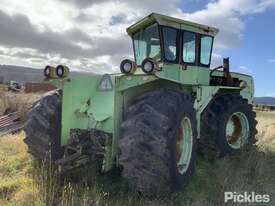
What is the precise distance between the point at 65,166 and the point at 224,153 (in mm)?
3778

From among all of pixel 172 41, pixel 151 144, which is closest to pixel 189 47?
pixel 172 41

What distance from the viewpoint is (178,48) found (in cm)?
758

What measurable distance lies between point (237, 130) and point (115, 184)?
406 cm

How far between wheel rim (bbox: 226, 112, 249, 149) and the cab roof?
209 cm

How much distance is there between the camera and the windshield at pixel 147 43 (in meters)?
7.48

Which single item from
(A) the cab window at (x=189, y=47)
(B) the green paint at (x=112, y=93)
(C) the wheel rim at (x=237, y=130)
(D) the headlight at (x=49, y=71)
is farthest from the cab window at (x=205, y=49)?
(D) the headlight at (x=49, y=71)

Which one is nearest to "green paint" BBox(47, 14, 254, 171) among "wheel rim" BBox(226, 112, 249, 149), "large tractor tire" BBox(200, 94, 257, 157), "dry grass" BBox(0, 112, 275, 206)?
"dry grass" BBox(0, 112, 275, 206)

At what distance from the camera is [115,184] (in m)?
6.51

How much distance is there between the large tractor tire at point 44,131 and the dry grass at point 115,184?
0.35 meters

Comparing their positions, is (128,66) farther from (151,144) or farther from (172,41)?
(172,41)

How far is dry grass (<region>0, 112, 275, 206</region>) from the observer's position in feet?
18.6

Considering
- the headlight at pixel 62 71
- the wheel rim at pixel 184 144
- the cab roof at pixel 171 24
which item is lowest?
the wheel rim at pixel 184 144

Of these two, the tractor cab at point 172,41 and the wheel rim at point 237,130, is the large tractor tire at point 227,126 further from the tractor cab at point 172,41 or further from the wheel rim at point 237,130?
the tractor cab at point 172,41

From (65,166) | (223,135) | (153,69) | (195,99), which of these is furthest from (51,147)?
(223,135)
